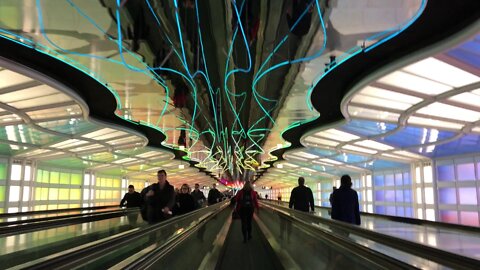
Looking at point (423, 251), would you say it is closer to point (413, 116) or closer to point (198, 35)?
point (198, 35)

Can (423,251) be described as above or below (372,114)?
below

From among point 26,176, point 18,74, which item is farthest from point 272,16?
point 26,176

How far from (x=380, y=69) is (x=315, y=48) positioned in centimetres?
237

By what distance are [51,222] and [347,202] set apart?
6.46 meters

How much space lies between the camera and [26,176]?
71.2 feet

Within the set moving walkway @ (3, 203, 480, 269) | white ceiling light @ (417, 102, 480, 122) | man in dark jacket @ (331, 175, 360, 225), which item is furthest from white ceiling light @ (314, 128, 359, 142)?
man in dark jacket @ (331, 175, 360, 225)

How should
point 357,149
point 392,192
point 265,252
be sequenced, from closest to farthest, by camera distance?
point 265,252 → point 357,149 → point 392,192

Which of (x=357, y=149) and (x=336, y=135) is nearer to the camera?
(x=336, y=135)

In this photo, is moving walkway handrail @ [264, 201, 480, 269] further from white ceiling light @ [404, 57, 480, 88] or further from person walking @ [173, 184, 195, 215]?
person walking @ [173, 184, 195, 215]

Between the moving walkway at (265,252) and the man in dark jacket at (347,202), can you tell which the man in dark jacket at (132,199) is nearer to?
the moving walkway at (265,252)

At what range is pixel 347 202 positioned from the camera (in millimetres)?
7457

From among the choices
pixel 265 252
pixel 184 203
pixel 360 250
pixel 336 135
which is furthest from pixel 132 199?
pixel 360 250

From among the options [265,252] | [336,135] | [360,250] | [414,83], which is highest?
[414,83]

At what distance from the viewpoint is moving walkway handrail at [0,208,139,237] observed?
7.63 meters
